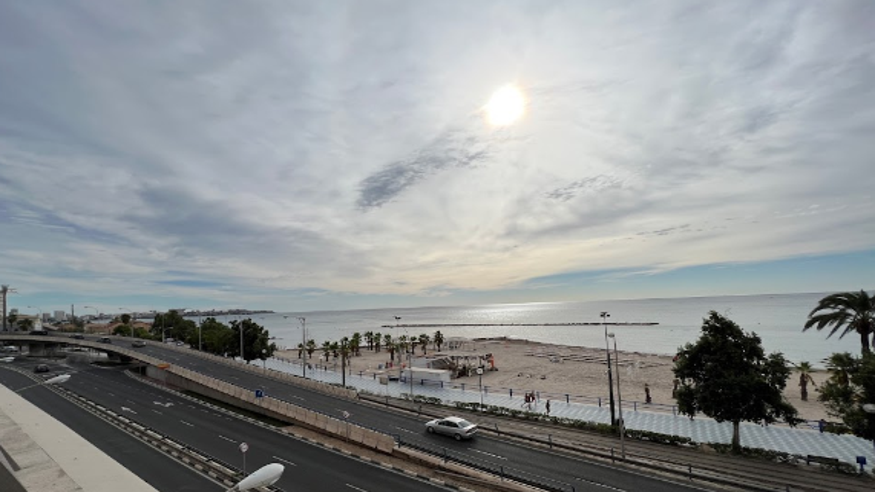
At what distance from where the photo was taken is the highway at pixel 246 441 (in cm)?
2802

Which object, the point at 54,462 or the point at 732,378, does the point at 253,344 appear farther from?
the point at 732,378

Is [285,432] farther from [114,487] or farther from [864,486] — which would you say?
[864,486]

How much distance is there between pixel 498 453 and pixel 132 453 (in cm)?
2699

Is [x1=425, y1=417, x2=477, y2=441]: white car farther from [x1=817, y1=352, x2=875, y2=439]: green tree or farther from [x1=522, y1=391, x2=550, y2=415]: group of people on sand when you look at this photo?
[x1=817, y1=352, x2=875, y2=439]: green tree

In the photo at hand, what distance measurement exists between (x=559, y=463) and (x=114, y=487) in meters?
25.6

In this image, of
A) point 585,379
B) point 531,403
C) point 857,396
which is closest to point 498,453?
point 531,403

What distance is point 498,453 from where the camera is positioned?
1292 inches

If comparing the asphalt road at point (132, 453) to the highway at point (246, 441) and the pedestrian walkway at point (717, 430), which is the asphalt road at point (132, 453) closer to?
the highway at point (246, 441)

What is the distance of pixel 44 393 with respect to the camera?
55.2m

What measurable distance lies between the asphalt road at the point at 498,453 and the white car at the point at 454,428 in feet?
1.77

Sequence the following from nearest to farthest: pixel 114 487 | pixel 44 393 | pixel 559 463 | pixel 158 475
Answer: pixel 114 487 < pixel 158 475 < pixel 559 463 < pixel 44 393

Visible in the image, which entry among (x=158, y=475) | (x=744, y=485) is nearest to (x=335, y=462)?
(x=158, y=475)

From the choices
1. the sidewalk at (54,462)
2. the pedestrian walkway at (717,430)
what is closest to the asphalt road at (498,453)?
the pedestrian walkway at (717,430)

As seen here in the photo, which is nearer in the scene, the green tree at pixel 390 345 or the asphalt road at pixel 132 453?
the asphalt road at pixel 132 453
